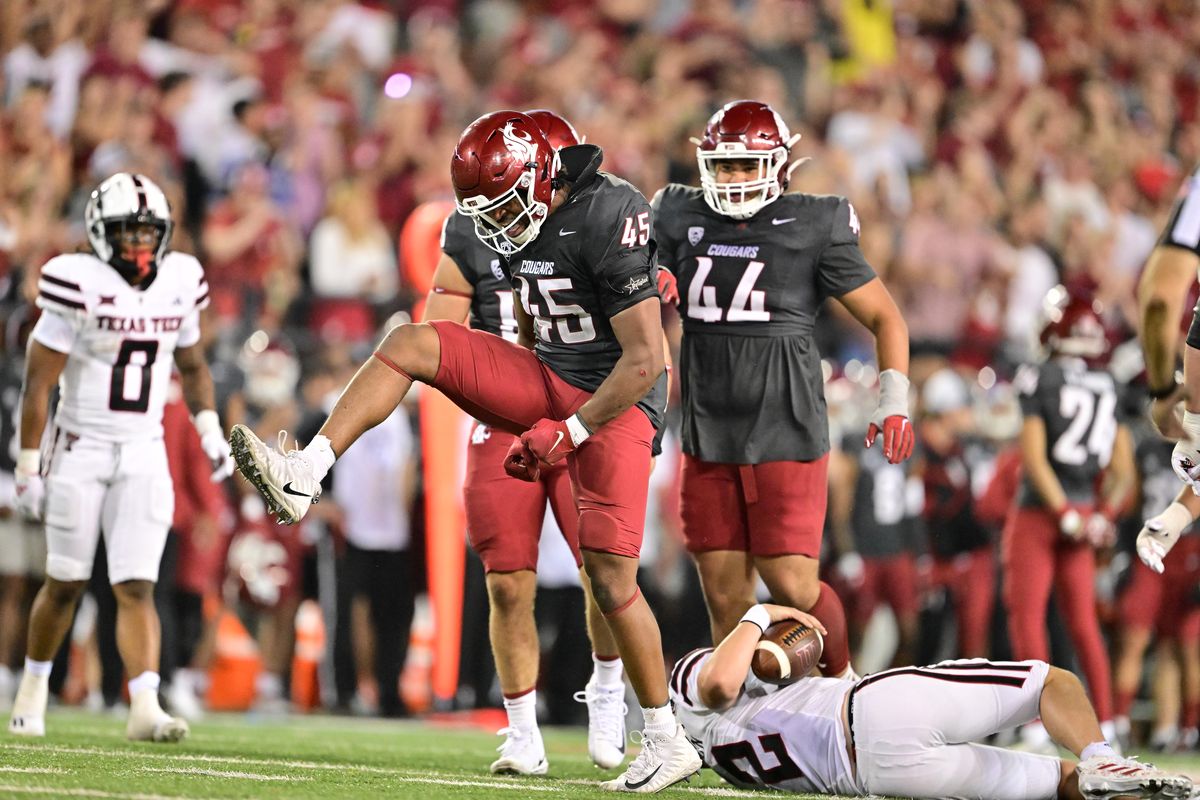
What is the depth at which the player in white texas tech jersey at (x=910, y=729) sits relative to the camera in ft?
14.4

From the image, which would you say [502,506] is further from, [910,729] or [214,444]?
[910,729]

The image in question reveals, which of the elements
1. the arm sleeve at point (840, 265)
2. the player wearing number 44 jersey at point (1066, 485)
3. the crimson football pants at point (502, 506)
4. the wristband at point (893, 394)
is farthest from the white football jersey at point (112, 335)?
the player wearing number 44 jersey at point (1066, 485)

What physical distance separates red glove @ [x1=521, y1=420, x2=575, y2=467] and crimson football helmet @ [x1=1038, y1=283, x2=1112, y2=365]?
382 cm

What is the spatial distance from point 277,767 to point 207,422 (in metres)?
1.79

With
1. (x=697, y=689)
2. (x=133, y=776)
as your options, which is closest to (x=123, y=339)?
(x=133, y=776)

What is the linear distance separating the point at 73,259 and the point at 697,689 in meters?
3.04

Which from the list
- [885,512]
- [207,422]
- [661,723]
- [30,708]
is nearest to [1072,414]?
[885,512]

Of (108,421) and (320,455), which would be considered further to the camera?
(108,421)

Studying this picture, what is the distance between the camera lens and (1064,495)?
7703 mm

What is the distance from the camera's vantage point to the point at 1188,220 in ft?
14.6

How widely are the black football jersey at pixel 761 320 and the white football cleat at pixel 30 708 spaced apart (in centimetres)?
Result: 258

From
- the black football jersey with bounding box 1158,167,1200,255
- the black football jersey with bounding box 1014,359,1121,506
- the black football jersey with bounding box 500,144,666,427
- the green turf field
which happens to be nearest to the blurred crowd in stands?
the black football jersey with bounding box 1014,359,1121,506

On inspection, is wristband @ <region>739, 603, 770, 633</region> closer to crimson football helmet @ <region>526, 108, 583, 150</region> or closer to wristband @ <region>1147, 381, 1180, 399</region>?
wristband @ <region>1147, 381, 1180, 399</region>

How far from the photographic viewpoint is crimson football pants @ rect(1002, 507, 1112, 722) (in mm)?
7566
